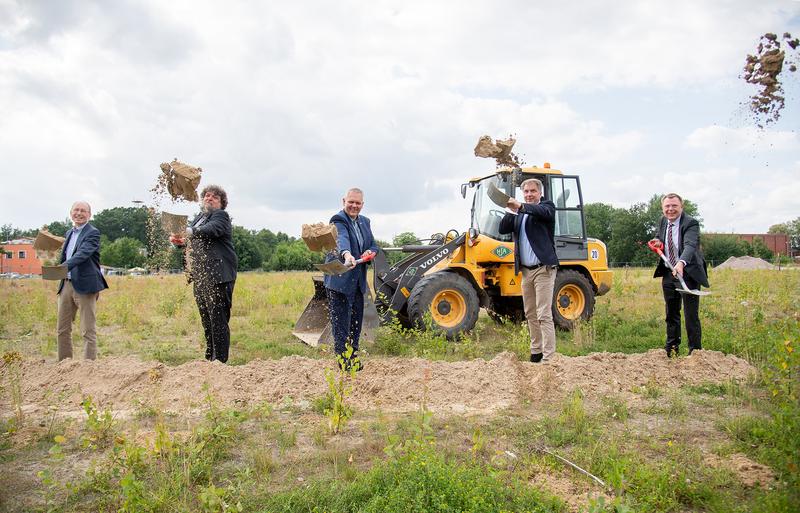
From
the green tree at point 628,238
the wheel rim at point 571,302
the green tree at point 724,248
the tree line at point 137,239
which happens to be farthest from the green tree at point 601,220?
the wheel rim at point 571,302

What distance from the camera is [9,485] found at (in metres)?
3.37

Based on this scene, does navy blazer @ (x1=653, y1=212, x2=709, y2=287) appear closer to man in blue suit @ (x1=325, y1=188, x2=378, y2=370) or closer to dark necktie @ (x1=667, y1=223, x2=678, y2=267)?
dark necktie @ (x1=667, y1=223, x2=678, y2=267)

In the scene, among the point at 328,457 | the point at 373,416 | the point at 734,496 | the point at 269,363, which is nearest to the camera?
the point at 734,496

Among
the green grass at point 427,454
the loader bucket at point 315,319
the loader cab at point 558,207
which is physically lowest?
the green grass at point 427,454

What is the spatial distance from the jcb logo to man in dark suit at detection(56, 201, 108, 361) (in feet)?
17.3

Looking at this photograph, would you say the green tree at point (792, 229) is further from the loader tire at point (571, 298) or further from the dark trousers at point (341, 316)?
the dark trousers at point (341, 316)

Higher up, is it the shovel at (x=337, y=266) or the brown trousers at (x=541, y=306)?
the shovel at (x=337, y=266)

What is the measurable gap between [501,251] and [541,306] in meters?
2.64

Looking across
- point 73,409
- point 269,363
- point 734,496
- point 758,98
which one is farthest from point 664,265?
point 73,409

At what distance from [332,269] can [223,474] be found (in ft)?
7.30

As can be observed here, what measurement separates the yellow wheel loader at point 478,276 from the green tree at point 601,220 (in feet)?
111

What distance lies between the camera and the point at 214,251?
6.03 metres

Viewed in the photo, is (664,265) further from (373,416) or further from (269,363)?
(269,363)

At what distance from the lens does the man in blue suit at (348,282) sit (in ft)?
17.6
